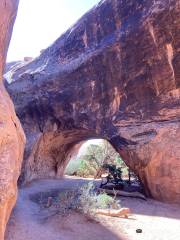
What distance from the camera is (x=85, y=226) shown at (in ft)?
24.6

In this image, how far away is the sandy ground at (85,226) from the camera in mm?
6707

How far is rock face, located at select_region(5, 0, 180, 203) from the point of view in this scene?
11.2 meters

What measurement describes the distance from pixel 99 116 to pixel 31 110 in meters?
3.96

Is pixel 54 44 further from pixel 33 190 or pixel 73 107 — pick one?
pixel 33 190

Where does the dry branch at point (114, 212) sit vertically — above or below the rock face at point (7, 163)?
below

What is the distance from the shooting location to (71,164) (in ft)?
81.5

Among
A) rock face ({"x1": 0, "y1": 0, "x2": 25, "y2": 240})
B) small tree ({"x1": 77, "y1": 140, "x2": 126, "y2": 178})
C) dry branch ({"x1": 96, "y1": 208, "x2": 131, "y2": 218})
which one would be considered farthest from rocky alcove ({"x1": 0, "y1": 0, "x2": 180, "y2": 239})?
small tree ({"x1": 77, "y1": 140, "x2": 126, "y2": 178})

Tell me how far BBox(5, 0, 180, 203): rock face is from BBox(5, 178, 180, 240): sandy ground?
248 centimetres

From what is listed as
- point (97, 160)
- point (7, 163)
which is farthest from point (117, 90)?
point (97, 160)

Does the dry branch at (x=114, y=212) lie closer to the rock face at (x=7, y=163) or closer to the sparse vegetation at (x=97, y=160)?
the rock face at (x=7, y=163)

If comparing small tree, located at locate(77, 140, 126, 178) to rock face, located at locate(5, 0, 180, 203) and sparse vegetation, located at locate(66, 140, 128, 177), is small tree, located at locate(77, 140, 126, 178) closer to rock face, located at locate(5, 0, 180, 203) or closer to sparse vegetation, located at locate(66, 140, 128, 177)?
sparse vegetation, located at locate(66, 140, 128, 177)

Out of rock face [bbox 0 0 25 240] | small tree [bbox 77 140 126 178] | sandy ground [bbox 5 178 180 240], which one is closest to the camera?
rock face [bbox 0 0 25 240]

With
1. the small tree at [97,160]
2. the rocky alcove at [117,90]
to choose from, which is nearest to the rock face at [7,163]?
the rocky alcove at [117,90]

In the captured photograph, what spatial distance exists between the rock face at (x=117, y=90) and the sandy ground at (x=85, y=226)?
97.5 inches
